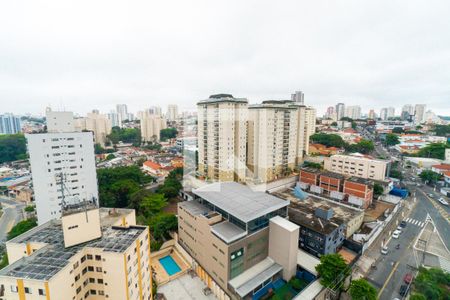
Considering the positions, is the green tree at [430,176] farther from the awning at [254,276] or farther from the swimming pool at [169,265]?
the swimming pool at [169,265]

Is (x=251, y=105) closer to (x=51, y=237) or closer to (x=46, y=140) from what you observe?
(x=46, y=140)

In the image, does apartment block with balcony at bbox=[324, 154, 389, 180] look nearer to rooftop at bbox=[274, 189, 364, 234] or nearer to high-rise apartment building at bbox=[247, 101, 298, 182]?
high-rise apartment building at bbox=[247, 101, 298, 182]

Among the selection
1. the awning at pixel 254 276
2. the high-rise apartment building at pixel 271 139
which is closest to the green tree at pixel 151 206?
the awning at pixel 254 276

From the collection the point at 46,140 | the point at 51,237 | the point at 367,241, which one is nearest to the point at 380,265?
the point at 367,241

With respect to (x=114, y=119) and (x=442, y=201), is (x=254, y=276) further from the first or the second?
(x=114, y=119)

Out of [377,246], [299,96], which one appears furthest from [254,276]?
[299,96]

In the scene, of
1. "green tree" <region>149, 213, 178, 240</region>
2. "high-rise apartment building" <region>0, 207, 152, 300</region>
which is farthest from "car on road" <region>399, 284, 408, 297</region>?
"green tree" <region>149, 213, 178, 240</region>
